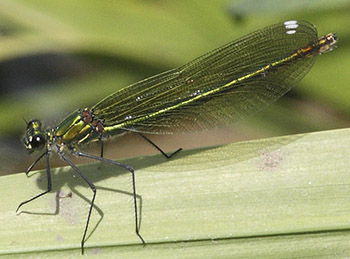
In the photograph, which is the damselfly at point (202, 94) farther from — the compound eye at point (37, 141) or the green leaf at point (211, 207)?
the green leaf at point (211, 207)

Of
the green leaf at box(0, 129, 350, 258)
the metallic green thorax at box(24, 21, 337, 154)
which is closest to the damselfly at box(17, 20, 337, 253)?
the metallic green thorax at box(24, 21, 337, 154)

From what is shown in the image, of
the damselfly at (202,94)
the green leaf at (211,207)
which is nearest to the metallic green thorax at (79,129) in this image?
the damselfly at (202,94)

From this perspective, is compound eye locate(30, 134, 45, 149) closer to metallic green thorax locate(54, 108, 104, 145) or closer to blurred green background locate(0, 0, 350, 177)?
metallic green thorax locate(54, 108, 104, 145)

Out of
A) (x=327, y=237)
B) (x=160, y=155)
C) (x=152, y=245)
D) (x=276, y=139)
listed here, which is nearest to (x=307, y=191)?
(x=327, y=237)

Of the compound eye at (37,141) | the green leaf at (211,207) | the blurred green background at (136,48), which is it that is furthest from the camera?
the blurred green background at (136,48)

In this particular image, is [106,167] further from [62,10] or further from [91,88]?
[62,10]

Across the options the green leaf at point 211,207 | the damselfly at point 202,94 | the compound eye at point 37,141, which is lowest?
the green leaf at point 211,207

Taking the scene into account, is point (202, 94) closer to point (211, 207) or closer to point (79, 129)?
point (79, 129)

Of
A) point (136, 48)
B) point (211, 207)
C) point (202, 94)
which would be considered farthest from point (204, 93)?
point (211, 207)
